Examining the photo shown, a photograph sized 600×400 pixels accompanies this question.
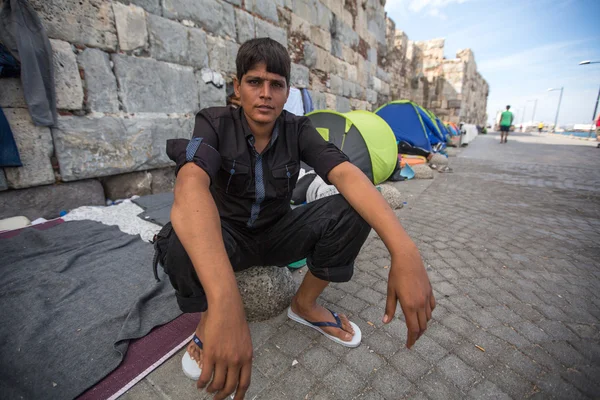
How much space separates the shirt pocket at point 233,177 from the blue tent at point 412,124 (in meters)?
6.98

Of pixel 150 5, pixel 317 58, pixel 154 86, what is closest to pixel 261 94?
pixel 154 86

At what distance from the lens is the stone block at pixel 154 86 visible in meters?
3.23

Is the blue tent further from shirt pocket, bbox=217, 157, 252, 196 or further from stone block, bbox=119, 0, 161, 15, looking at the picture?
shirt pocket, bbox=217, 157, 252, 196

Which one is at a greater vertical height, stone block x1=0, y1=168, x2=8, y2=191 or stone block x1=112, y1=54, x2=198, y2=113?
stone block x1=112, y1=54, x2=198, y2=113

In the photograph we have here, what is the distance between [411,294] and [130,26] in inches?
159

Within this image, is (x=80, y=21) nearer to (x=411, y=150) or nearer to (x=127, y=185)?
(x=127, y=185)

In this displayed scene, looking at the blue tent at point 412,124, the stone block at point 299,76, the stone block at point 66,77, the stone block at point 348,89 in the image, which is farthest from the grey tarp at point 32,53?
the blue tent at point 412,124

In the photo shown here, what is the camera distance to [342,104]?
25.7 feet

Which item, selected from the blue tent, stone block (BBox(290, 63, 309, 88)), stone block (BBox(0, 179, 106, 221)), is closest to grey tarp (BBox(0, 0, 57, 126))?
stone block (BBox(0, 179, 106, 221))

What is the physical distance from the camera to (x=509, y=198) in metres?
4.35

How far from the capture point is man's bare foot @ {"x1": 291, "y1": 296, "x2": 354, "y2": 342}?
150cm

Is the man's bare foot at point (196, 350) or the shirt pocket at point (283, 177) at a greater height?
the shirt pocket at point (283, 177)

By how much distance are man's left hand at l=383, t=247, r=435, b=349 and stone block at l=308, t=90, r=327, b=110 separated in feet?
19.6

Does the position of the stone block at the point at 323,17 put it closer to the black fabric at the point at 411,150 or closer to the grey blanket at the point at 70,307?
the black fabric at the point at 411,150
